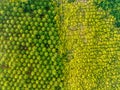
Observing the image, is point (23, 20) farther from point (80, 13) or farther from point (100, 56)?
point (100, 56)

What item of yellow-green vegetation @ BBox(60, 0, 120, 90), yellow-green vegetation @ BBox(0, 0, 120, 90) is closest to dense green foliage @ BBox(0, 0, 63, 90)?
yellow-green vegetation @ BBox(0, 0, 120, 90)

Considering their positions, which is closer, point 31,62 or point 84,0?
point 31,62

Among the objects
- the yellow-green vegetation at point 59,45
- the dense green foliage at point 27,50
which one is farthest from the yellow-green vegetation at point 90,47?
the dense green foliage at point 27,50

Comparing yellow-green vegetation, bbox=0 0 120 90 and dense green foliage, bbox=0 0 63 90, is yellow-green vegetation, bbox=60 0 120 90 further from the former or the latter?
dense green foliage, bbox=0 0 63 90

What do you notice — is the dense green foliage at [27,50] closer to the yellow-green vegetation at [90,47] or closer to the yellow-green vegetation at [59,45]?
the yellow-green vegetation at [59,45]

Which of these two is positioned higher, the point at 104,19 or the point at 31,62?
the point at 104,19

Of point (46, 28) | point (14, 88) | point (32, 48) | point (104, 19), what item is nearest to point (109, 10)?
point (104, 19)

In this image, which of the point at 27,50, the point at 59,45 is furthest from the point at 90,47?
the point at 27,50

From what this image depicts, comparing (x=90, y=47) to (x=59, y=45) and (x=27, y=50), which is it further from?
(x=27, y=50)
